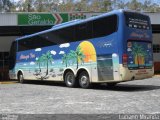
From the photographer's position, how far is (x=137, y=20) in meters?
17.0

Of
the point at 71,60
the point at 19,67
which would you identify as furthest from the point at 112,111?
the point at 19,67

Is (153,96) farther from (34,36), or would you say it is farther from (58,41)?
(34,36)

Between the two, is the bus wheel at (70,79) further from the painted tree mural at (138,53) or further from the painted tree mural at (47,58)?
the painted tree mural at (138,53)

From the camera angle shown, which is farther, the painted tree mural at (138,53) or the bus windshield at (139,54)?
the painted tree mural at (138,53)

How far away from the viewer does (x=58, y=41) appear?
68.4 ft

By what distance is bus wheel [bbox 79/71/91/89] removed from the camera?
726 inches

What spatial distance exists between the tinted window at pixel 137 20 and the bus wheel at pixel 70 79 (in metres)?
4.56

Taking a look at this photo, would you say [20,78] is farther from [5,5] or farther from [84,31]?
[5,5]

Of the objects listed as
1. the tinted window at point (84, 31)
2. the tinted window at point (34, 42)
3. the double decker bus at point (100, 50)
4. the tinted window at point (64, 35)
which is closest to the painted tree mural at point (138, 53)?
the double decker bus at point (100, 50)

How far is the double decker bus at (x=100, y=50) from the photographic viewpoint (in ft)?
53.7

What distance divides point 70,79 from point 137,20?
5.16 meters

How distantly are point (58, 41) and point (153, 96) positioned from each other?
8.49m

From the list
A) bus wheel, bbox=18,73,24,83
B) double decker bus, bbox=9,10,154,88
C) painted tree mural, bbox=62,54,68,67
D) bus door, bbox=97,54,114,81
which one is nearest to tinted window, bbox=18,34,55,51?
double decker bus, bbox=9,10,154,88

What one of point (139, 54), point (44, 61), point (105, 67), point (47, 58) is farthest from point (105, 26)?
point (44, 61)
